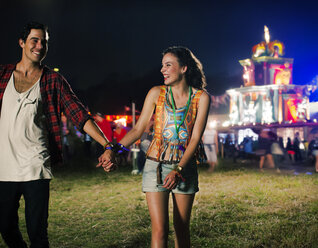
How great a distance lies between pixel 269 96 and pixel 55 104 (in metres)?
46.4

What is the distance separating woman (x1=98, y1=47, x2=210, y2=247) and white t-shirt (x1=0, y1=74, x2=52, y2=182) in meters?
0.69

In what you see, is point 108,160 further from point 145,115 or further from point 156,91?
point 156,91

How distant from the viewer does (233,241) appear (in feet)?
16.5

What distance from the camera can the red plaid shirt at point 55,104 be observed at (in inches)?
125

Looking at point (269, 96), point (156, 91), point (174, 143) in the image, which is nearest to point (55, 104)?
point (156, 91)

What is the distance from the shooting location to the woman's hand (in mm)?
3326

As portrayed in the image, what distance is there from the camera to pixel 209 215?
259 inches

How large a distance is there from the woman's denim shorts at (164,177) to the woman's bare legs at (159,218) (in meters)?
0.07

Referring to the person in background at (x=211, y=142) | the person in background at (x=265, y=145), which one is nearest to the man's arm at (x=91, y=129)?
the person in background at (x=211, y=142)

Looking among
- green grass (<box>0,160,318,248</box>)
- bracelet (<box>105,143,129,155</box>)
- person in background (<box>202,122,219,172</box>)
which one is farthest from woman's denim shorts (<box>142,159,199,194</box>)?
person in background (<box>202,122,219,172</box>)

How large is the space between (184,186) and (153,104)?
92cm

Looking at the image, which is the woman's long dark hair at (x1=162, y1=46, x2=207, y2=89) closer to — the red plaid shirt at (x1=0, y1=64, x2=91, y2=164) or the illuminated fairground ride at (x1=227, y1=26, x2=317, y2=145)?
the red plaid shirt at (x1=0, y1=64, x2=91, y2=164)

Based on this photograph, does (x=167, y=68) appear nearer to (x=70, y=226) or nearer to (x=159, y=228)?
(x=159, y=228)

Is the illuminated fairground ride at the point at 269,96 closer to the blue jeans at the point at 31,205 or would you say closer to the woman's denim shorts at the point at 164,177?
the woman's denim shorts at the point at 164,177
